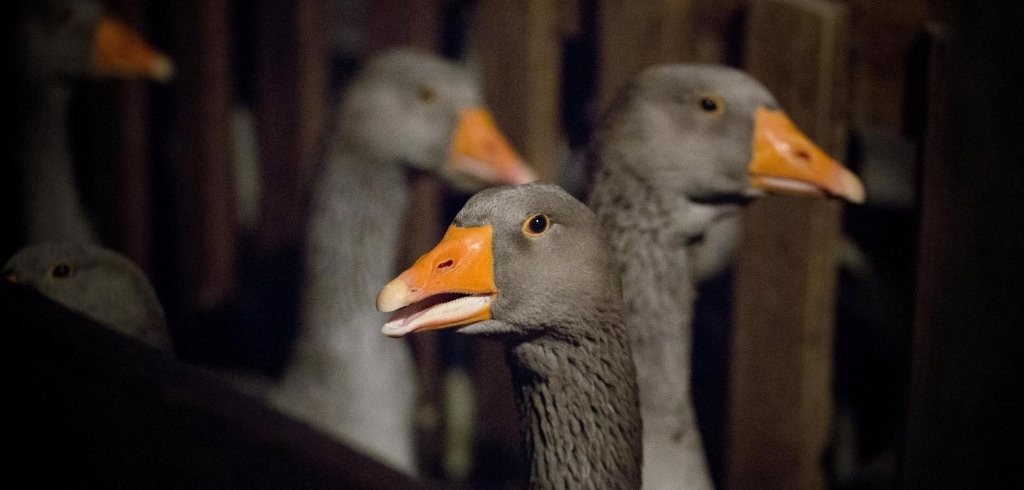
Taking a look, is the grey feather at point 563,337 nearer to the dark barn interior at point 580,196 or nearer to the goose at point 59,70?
the dark barn interior at point 580,196

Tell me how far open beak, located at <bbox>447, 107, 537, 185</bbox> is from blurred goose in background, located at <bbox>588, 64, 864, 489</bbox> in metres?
0.41

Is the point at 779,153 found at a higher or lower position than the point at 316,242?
higher

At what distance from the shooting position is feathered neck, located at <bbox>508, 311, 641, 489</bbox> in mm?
979

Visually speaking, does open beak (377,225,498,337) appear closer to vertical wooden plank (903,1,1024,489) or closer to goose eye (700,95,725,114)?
goose eye (700,95,725,114)

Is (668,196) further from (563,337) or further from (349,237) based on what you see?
(349,237)

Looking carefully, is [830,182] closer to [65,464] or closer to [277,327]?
[65,464]

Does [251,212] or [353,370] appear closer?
[353,370]

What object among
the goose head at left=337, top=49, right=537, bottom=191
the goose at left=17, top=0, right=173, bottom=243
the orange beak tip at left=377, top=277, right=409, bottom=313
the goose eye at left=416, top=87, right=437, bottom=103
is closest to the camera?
the orange beak tip at left=377, top=277, right=409, bottom=313

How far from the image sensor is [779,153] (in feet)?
3.86

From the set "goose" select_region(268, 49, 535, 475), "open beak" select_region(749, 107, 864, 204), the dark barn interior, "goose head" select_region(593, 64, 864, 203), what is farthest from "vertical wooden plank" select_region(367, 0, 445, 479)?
"open beak" select_region(749, 107, 864, 204)

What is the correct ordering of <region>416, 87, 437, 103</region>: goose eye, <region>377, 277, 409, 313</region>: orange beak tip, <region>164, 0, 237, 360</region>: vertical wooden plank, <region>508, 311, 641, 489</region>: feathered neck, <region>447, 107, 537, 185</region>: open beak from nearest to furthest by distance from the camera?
<region>377, 277, 409, 313</region>: orange beak tip, <region>508, 311, 641, 489</region>: feathered neck, <region>447, 107, 537, 185</region>: open beak, <region>416, 87, 437, 103</region>: goose eye, <region>164, 0, 237, 360</region>: vertical wooden plank

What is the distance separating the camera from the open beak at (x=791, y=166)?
44.9 inches

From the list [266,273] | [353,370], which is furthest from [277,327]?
[353,370]

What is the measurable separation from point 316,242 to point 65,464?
1.00 metres
